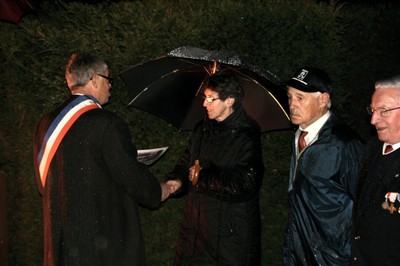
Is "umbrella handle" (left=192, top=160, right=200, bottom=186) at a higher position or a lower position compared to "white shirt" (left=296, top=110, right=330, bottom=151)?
lower

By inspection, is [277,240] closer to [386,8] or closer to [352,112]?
[352,112]

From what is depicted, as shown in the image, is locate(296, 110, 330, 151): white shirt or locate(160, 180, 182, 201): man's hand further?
locate(160, 180, 182, 201): man's hand

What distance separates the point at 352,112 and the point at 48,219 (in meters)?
5.42

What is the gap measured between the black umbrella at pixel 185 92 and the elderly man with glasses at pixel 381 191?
39.8 inches

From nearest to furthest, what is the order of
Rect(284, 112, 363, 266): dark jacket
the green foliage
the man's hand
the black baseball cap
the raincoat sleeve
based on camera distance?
1. Rect(284, 112, 363, 266): dark jacket
2. the black baseball cap
3. the raincoat sleeve
4. the man's hand
5. the green foliage

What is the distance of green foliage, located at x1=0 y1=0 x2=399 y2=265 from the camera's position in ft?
14.3

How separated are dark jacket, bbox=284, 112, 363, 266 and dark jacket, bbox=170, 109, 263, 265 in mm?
456

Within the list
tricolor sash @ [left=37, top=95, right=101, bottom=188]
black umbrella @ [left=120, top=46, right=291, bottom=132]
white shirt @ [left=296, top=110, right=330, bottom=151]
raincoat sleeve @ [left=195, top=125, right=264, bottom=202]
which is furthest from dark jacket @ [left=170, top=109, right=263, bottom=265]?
tricolor sash @ [left=37, top=95, right=101, bottom=188]

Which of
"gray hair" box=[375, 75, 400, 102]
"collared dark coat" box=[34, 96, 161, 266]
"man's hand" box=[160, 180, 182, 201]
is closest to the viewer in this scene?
"gray hair" box=[375, 75, 400, 102]

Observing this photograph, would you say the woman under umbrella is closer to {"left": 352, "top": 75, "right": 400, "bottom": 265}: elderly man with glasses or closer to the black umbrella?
the black umbrella

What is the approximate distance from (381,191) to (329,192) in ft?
1.74

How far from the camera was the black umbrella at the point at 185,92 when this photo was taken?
152 inches

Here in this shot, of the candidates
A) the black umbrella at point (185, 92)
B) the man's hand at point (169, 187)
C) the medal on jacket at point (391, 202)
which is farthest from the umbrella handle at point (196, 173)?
the medal on jacket at point (391, 202)

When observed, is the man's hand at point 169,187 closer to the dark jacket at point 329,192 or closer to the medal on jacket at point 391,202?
the dark jacket at point 329,192
